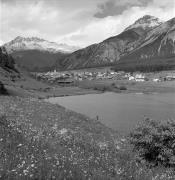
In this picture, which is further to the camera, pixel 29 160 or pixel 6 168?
pixel 29 160

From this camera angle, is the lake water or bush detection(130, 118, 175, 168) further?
the lake water

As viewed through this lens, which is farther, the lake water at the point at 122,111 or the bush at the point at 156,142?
the lake water at the point at 122,111

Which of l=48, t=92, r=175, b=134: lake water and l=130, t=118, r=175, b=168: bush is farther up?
l=130, t=118, r=175, b=168: bush

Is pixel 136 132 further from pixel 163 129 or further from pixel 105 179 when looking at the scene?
pixel 105 179

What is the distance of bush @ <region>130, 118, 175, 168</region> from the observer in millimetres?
16531

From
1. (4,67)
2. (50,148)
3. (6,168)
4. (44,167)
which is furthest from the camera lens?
(4,67)

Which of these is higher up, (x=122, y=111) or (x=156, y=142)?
(x=156, y=142)

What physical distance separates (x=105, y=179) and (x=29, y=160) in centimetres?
247

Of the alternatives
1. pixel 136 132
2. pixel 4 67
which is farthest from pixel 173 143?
→ pixel 4 67

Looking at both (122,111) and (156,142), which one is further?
(122,111)

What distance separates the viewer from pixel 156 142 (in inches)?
675

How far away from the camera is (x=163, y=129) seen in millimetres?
17875

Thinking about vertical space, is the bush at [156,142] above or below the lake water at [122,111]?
above

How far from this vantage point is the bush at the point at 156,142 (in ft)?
54.2
